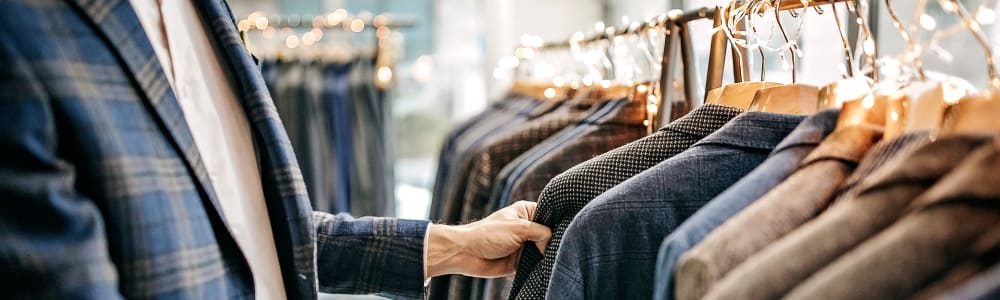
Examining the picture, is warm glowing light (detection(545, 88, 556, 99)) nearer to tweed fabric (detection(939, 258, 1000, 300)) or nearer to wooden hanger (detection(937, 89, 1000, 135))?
wooden hanger (detection(937, 89, 1000, 135))

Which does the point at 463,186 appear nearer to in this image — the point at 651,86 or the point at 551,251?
the point at 651,86

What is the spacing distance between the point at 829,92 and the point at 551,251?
11.6 inches

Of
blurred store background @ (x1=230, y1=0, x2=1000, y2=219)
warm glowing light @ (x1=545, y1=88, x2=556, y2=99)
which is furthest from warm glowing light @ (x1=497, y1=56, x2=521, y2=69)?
warm glowing light @ (x1=545, y1=88, x2=556, y2=99)

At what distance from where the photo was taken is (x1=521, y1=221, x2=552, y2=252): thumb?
0.86 m

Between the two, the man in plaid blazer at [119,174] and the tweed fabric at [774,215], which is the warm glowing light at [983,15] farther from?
the man in plaid blazer at [119,174]

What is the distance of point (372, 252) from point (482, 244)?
0.46ft

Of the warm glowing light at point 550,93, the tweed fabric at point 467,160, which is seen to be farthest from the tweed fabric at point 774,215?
the warm glowing light at point 550,93

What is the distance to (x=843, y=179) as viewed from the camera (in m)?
0.57

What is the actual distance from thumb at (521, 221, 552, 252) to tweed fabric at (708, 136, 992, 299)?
0.38 m

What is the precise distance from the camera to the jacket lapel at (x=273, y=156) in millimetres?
854

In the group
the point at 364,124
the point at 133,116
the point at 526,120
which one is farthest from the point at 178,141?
the point at 364,124

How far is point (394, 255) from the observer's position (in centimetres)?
100

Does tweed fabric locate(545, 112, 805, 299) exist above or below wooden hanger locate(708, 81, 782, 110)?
below

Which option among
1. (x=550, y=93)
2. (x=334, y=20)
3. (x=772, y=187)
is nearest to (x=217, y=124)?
(x=772, y=187)
